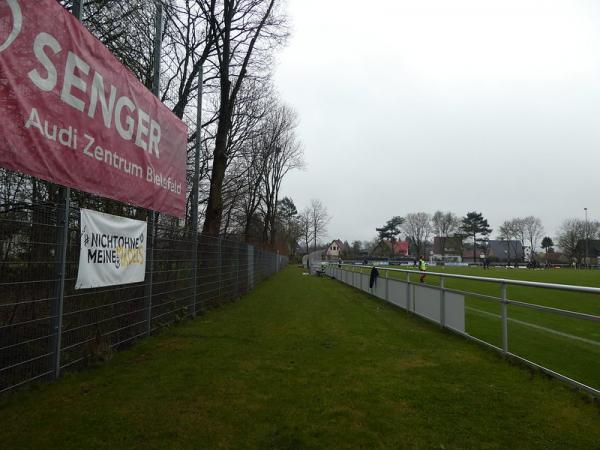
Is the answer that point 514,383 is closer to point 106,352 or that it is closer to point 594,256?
point 106,352

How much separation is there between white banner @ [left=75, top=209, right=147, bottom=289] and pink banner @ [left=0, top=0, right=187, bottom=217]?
0.36 meters

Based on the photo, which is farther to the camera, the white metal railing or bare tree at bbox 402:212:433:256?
bare tree at bbox 402:212:433:256

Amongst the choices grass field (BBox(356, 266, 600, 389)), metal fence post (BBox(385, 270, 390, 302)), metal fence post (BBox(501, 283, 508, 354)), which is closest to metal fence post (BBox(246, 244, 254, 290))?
metal fence post (BBox(385, 270, 390, 302))

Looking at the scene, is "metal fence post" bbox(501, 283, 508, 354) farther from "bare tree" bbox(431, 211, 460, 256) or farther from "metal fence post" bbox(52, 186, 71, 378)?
"bare tree" bbox(431, 211, 460, 256)

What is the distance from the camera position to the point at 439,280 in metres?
8.79

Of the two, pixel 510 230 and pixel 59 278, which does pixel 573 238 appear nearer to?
pixel 510 230

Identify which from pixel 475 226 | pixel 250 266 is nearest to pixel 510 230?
pixel 475 226

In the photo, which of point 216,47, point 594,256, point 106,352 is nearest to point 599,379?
point 106,352

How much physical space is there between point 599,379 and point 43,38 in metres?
6.55

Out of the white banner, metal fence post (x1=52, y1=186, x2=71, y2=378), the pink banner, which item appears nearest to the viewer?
the pink banner

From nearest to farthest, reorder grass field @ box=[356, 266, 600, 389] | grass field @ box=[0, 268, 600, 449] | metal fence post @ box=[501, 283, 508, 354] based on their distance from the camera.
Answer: grass field @ box=[0, 268, 600, 449] < grass field @ box=[356, 266, 600, 389] < metal fence post @ box=[501, 283, 508, 354]

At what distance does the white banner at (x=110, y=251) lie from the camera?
5.05 m

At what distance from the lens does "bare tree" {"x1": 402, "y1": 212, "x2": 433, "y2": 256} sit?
100688mm

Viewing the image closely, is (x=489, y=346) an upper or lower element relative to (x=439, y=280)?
lower
